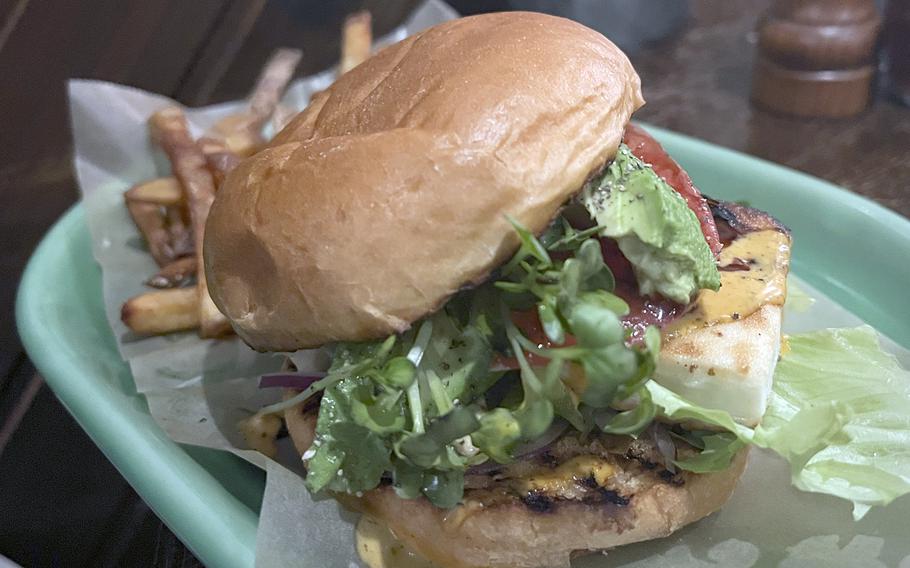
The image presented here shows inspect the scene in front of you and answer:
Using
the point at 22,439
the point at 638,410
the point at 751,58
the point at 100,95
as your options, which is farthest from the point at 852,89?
the point at 22,439

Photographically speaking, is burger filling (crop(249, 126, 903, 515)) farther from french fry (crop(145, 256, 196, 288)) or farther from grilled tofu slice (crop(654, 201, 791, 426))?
french fry (crop(145, 256, 196, 288))

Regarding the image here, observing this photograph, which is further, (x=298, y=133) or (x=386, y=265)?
(x=298, y=133)

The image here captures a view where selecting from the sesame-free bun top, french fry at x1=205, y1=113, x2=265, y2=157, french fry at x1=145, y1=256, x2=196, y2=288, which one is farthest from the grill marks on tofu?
french fry at x1=205, y1=113, x2=265, y2=157

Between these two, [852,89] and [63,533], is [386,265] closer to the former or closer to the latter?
[63,533]

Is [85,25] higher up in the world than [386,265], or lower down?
lower down

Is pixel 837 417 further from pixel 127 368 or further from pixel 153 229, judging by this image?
pixel 153 229

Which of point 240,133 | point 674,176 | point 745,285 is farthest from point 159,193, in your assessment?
point 745,285
